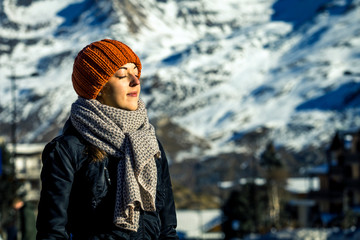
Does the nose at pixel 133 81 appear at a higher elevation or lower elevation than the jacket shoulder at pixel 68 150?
higher

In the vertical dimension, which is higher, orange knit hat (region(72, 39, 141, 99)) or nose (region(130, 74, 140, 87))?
orange knit hat (region(72, 39, 141, 99))

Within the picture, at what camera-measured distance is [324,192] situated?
72375mm

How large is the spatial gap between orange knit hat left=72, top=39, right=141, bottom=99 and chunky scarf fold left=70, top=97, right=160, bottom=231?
11 centimetres

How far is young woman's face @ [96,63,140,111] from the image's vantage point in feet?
14.9

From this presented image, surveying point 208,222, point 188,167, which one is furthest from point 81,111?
point 188,167

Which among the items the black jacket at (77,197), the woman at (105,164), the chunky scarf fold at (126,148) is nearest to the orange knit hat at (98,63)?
the woman at (105,164)

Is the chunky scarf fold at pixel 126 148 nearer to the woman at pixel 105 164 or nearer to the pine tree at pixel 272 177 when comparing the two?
the woman at pixel 105 164

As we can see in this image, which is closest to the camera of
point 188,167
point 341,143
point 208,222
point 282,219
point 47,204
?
point 47,204

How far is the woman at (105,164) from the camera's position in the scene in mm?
4207

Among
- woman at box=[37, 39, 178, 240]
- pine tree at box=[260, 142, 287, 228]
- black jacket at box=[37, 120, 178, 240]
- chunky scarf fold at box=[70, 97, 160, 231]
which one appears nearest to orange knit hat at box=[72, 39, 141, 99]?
woman at box=[37, 39, 178, 240]

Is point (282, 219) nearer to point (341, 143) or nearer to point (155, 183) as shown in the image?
point (341, 143)

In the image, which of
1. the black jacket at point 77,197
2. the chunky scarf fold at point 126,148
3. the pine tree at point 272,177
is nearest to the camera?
the black jacket at point 77,197

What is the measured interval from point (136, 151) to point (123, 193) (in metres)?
0.25

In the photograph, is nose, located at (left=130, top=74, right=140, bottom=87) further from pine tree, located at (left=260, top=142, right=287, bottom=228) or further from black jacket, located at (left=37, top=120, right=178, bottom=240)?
pine tree, located at (left=260, top=142, right=287, bottom=228)
